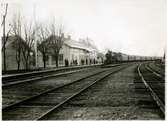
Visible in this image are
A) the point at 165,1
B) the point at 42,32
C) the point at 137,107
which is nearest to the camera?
the point at 165,1

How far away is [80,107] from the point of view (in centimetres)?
737

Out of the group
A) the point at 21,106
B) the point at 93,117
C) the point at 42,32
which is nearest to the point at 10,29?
the point at 42,32

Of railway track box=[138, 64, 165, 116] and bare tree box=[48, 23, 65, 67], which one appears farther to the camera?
bare tree box=[48, 23, 65, 67]

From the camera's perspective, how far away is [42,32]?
40.0m

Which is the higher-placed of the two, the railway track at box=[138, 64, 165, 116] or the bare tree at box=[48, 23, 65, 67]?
the bare tree at box=[48, 23, 65, 67]

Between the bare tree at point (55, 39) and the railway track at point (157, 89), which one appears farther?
the bare tree at point (55, 39)

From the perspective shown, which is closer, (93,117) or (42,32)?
(93,117)

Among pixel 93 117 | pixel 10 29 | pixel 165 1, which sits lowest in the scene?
pixel 93 117

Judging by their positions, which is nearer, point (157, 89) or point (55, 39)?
point (157, 89)

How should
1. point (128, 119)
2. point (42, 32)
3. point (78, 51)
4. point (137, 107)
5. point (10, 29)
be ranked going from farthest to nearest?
1. point (78, 51)
2. point (42, 32)
3. point (10, 29)
4. point (137, 107)
5. point (128, 119)

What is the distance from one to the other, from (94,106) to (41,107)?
1.58m

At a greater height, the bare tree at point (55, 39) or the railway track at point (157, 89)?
the bare tree at point (55, 39)

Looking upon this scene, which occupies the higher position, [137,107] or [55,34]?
[55,34]

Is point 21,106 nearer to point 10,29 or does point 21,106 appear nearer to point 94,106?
point 94,106
